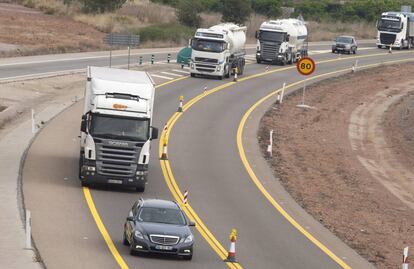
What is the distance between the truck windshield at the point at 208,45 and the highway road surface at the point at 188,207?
13.6m

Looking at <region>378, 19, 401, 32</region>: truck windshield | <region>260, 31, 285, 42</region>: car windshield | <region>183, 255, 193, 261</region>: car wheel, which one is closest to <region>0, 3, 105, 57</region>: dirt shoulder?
<region>260, 31, 285, 42</region>: car windshield

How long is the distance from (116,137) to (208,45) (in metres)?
35.0

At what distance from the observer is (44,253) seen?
85.5 ft

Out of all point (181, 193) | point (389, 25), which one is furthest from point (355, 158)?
point (389, 25)

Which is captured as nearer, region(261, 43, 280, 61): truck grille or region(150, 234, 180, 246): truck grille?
region(150, 234, 180, 246): truck grille

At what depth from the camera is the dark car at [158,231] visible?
84.1 feet

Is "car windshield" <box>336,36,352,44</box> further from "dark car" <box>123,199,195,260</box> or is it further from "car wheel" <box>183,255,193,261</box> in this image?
"car wheel" <box>183,255,193,261</box>

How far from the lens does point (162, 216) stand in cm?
2658

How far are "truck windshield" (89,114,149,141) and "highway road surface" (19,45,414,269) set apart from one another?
207cm

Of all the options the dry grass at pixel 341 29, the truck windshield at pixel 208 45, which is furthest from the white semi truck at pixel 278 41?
the dry grass at pixel 341 29

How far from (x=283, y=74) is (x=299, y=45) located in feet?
28.0

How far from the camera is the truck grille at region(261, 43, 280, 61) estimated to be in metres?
80.6

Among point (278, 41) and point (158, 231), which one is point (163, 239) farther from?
point (278, 41)

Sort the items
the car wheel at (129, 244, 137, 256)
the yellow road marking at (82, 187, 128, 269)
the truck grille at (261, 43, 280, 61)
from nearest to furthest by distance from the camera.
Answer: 1. the yellow road marking at (82, 187, 128, 269)
2. the car wheel at (129, 244, 137, 256)
3. the truck grille at (261, 43, 280, 61)
